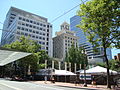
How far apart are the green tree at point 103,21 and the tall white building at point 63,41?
311 ft

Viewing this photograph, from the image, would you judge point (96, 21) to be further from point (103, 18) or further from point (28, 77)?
point (28, 77)

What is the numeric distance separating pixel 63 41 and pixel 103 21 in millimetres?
97895

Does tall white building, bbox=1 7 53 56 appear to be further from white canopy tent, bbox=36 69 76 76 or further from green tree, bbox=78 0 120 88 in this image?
green tree, bbox=78 0 120 88

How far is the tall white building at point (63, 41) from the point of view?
115 meters

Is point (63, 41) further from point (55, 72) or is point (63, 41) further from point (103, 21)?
point (103, 21)

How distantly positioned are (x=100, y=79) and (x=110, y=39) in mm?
9238

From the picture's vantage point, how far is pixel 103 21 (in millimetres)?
17328

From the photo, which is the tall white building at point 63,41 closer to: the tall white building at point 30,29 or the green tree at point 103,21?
the tall white building at point 30,29

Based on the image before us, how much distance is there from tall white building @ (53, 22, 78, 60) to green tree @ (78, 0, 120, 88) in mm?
94829

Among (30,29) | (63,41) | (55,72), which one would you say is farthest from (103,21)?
(63,41)

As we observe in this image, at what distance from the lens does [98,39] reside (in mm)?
18906

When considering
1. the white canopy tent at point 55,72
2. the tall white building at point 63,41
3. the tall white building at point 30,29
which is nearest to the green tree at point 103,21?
the white canopy tent at point 55,72

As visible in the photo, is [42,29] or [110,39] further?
[42,29]

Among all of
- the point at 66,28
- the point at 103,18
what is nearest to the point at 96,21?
the point at 103,18
